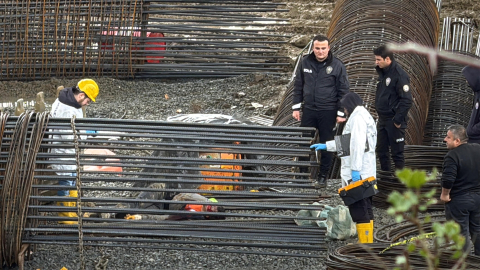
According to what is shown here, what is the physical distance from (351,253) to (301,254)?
87 cm

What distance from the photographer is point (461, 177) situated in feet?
22.2

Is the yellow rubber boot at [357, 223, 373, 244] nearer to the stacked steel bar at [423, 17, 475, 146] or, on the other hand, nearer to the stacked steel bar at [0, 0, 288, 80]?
the stacked steel bar at [423, 17, 475, 146]

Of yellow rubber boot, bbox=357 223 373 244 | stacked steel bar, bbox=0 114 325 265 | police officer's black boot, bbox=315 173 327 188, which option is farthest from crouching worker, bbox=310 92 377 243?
police officer's black boot, bbox=315 173 327 188

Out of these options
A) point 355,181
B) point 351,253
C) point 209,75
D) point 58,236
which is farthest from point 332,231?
point 209,75

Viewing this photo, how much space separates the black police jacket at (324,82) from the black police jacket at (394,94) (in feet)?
1.48

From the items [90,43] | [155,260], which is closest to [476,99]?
[155,260]

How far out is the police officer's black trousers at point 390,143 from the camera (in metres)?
8.93

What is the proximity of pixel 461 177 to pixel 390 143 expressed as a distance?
2.31m

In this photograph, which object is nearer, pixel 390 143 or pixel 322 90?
pixel 322 90

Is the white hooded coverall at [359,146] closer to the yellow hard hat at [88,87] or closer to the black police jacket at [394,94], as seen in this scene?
the black police jacket at [394,94]

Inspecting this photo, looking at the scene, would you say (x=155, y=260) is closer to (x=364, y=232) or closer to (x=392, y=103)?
(x=364, y=232)

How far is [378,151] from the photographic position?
363 inches

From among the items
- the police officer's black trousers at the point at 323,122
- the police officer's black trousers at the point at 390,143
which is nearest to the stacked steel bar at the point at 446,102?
the police officer's black trousers at the point at 390,143

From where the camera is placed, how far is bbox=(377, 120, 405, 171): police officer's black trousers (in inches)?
352
